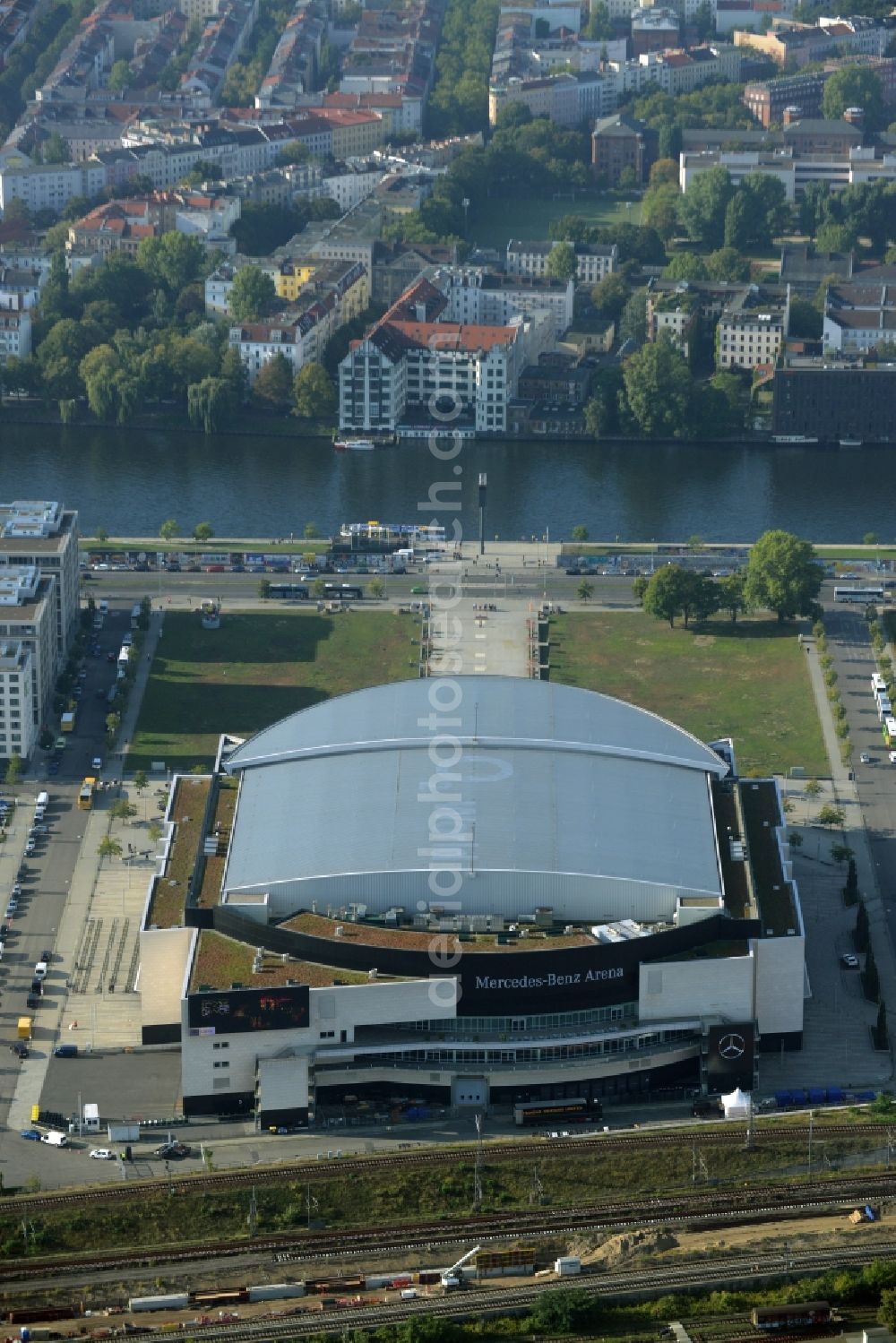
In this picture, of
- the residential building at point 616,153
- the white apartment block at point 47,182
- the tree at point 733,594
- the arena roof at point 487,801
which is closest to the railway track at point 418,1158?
the arena roof at point 487,801

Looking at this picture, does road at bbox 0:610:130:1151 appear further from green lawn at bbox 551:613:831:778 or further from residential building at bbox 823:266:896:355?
residential building at bbox 823:266:896:355

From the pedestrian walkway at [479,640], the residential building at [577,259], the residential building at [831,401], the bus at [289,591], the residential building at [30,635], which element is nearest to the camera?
the residential building at [30,635]

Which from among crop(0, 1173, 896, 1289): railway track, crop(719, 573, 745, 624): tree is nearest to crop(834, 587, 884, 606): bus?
crop(719, 573, 745, 624): tree

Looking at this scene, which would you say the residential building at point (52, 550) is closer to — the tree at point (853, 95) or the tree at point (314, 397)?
the tree at point (314, 397)

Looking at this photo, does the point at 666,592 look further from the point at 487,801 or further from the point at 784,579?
the point at 487,801

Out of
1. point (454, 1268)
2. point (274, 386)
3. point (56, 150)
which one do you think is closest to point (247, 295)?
point (274, 386)

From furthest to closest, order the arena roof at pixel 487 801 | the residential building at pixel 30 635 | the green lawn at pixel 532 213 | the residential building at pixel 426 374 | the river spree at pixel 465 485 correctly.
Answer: the green lawn at pixel 532 213 → the residential building at pixel 426 374 → the river spree at pixel 465 485 → the residential building at pixel 30 635 → the arena roof at pixel 487 801
